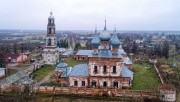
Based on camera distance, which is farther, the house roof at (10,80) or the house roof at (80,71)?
the house roof at (80,71)

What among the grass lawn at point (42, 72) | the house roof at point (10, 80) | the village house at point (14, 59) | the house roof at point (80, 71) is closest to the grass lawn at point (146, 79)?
the house roof at point (80, 71)

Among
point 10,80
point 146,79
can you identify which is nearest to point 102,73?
point 146,79

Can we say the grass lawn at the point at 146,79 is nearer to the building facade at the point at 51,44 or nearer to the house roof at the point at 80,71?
the house roof at the point at 80,71

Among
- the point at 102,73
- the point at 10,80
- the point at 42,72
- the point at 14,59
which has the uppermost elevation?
the point at 102,73

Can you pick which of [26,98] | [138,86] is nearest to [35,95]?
[26,98]

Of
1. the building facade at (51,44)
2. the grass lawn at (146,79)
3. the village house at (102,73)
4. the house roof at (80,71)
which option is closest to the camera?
the village house at (102,73)

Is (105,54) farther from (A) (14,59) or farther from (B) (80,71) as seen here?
(A) (14,59)
